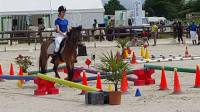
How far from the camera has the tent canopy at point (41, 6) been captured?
45.1 metres

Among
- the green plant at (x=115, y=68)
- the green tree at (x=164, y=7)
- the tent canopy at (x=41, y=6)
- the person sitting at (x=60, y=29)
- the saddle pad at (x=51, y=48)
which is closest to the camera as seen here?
the green plant at (x=115, y=68)

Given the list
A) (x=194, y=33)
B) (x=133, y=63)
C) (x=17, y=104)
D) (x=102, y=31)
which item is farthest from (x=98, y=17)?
(x=17, y=104)

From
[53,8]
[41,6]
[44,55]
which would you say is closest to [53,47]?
[44,55]

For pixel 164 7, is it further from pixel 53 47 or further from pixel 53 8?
pixel 53 47

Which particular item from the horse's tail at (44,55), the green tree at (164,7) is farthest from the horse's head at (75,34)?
Result: the green tree at (164,7)

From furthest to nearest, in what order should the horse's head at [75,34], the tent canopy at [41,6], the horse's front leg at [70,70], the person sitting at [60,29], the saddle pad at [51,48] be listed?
1. the tent canopy at [41,6]
2. the saddle pad at [51,48]
3. the person sitting at [60,29]
4. the horse's front leg at [70,70]
5. the horse's head at [75,34]

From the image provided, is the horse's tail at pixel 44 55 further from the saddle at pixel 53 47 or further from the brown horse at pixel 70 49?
the saddle at pixel 53 47

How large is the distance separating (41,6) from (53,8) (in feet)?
3.35

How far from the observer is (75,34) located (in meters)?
15.3

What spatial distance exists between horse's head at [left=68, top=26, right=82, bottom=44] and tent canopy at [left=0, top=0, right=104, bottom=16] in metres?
29.7

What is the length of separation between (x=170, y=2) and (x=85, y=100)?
12798 cm

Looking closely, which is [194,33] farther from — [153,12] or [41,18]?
[153,12]

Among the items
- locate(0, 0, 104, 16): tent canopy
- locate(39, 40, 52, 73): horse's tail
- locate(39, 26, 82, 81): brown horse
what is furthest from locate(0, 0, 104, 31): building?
locate(39, 26, 82, 81): brown horse

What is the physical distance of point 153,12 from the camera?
143m
